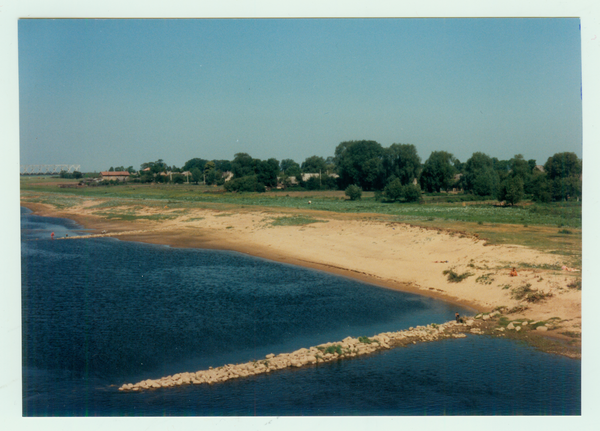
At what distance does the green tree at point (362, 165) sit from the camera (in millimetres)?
78438

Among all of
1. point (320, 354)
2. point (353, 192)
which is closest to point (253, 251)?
point (320, 354)

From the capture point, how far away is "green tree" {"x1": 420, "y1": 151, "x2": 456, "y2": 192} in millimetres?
69125

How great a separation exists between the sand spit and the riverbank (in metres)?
1.30

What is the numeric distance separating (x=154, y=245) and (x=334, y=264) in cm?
1715

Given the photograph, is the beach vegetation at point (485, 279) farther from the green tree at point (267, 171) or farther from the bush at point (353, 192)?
the green tree at point (267, 171)

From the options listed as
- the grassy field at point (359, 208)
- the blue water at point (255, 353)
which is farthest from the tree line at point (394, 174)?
the blue water at point (255, 353)

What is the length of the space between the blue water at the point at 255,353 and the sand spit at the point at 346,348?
0.39 m

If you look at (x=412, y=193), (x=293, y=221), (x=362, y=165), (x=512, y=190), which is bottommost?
(x=293, y=221)

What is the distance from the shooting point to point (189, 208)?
197 ft

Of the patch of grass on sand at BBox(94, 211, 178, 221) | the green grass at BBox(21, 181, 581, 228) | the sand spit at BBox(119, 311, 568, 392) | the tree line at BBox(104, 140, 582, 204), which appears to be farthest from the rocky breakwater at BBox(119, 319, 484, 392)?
the patch of grass on sand at BBox(94, 211, 178, 221)

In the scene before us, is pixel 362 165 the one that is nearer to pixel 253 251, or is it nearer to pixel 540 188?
pixel 540 188

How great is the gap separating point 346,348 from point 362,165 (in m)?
64.1

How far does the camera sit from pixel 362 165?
80.1 metres

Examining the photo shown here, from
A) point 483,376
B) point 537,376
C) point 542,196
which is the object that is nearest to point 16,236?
point 483,376
